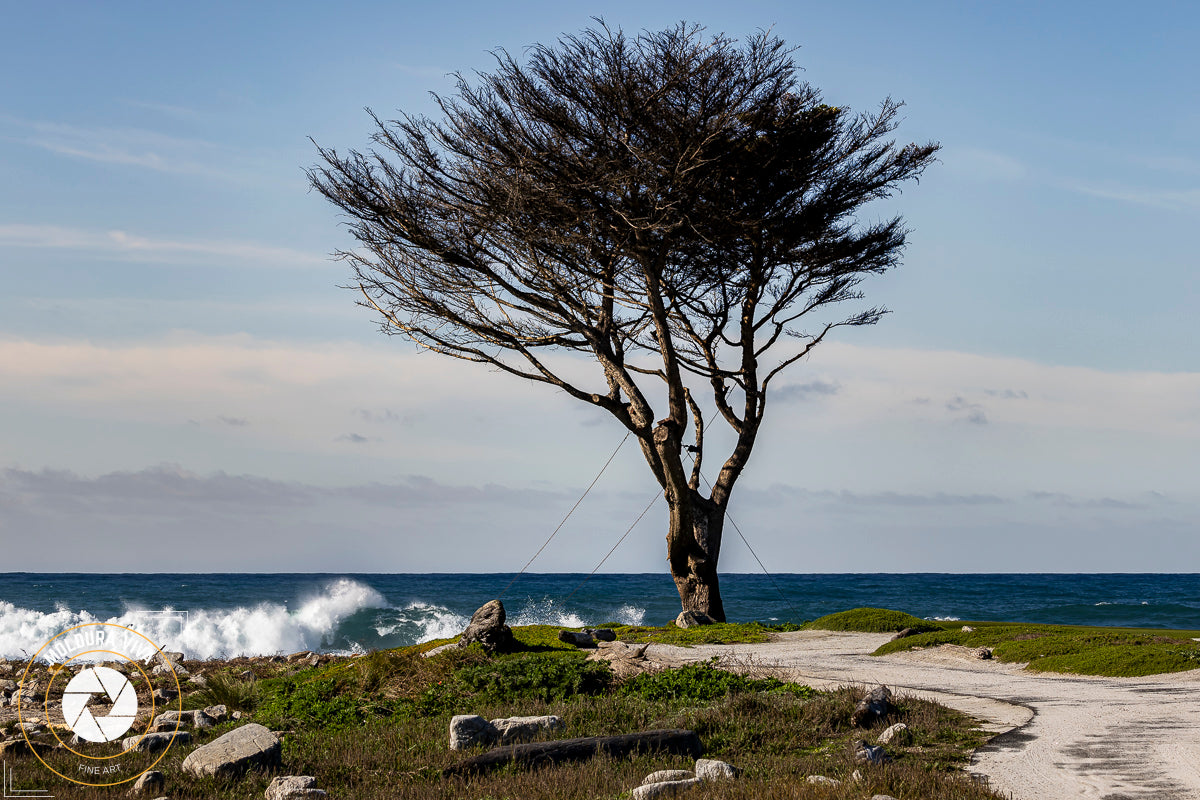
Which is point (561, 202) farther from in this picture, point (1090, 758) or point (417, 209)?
point (1090, 758)

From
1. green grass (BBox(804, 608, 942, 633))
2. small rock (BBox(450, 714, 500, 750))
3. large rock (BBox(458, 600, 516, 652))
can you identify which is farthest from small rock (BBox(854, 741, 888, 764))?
green grass (BBox(804, 608, 942, 633))

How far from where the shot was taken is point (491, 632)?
498 inches

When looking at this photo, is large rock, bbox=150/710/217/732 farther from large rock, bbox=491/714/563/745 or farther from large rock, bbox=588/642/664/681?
large rock, bbox=588/642/664/681

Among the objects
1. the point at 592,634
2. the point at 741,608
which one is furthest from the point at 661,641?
the point at 741,608

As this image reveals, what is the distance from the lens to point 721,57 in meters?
15.3

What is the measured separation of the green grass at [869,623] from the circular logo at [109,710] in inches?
508

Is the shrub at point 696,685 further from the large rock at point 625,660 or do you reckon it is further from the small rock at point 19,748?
the small rock at point 19,748

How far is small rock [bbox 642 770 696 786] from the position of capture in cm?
628

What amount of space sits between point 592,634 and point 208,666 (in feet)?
26.0

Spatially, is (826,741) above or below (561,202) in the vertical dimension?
below

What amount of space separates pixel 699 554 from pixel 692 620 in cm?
134

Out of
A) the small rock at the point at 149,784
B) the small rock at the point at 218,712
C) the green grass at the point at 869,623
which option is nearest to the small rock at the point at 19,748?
the small rock at the point at 218,712

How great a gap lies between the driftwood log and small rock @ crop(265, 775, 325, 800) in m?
0.94

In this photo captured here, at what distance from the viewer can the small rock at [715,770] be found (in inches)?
251
